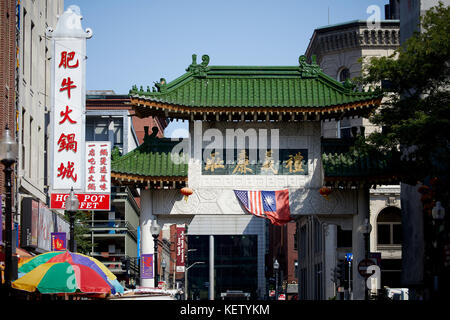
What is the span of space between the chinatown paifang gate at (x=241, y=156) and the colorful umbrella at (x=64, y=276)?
11577 mm

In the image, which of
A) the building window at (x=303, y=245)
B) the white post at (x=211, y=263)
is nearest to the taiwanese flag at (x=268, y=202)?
the building window at (x=303, y=245)

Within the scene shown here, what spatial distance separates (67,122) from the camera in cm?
3491

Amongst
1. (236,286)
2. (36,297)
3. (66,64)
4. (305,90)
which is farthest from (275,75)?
(236,286)

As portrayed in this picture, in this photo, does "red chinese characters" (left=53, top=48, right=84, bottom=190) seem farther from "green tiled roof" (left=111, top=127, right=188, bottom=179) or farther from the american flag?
the american flag

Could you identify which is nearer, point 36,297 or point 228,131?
point 36,297

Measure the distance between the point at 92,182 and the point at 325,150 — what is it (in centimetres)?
1004

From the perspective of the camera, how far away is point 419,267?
38594mm

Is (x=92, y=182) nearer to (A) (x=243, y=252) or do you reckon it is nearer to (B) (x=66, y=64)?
(B) (x=66, y=64)

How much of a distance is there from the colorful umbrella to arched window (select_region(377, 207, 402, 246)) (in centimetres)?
3801

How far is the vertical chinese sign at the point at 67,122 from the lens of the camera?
3475cm

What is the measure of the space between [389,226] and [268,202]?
26.1 meters

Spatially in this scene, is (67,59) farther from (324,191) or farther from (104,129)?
(104,129)

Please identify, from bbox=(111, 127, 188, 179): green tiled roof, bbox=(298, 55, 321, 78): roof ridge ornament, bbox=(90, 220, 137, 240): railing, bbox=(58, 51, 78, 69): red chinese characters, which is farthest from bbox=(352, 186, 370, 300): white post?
bbox=(90, 220, 137, 240): railing
